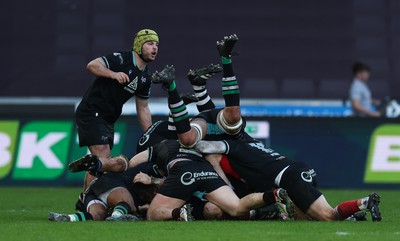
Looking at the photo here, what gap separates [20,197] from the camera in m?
13.8

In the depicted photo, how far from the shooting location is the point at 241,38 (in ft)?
60.4

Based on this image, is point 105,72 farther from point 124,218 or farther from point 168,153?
point 124,218

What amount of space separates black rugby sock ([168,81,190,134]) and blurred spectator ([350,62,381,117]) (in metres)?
7.94

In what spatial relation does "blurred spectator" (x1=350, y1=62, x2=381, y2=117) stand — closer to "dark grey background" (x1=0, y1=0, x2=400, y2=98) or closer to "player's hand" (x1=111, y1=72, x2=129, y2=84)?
"dark grey background" (x1=0, y1=0, x2=400, y2=98)

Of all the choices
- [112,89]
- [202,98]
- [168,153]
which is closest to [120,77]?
[112,89]

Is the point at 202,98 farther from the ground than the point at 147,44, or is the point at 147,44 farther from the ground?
the point at 147,44

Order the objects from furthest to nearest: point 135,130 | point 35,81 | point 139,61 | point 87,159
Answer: point 35,81 → point 135,130 → point 139,61 → point 87,159

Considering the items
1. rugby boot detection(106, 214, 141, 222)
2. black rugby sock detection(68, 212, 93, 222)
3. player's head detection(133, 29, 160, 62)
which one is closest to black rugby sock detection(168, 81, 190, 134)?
rugby boot detection(106, 214, 141, 222)

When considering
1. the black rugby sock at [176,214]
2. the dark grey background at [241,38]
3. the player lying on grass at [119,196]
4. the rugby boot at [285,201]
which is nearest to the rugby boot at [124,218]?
the player lying on grass at [119,196]

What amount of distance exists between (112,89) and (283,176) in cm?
294

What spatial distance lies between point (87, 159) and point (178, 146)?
0.84 metres

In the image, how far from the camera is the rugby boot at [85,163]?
1038cm

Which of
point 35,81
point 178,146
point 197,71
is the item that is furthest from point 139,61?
point 35,81

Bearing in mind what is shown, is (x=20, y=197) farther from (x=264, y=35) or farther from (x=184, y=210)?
(x=264, y=35)
